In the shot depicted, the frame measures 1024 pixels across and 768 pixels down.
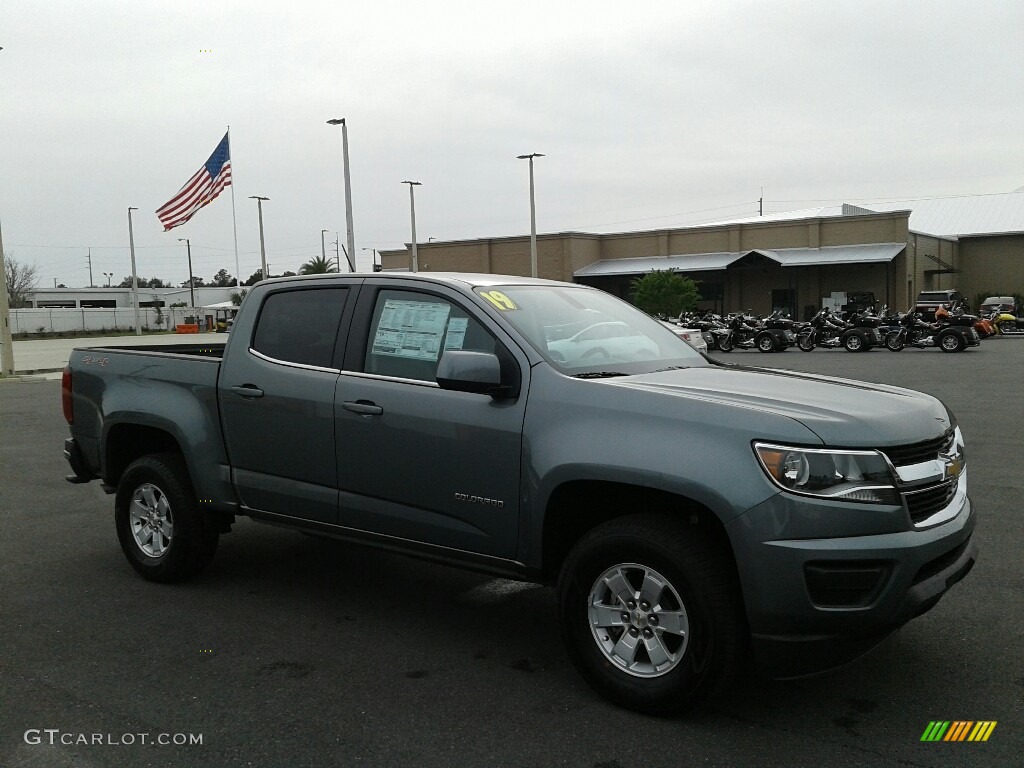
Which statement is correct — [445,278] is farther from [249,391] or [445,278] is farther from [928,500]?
[928,500]

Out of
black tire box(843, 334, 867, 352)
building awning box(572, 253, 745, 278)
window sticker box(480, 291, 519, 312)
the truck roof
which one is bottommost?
black tire box(843, 334, 867, 352)

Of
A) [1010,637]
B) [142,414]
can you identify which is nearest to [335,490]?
[142,414]

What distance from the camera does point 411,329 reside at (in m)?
4.65

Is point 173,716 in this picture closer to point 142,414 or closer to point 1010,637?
point 142,414

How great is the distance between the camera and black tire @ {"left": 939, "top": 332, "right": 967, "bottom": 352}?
26406 millimetres

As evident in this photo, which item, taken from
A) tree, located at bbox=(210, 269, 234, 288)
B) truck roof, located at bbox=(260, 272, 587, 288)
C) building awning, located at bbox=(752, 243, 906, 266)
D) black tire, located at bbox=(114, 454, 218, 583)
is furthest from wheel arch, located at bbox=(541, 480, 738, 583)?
tree, located at bbox=(210, 269, 234, 288)

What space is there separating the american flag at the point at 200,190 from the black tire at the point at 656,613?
26.7 meters

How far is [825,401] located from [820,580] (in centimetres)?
78

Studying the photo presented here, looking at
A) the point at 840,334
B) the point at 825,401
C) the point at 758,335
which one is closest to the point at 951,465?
the point at 825,401

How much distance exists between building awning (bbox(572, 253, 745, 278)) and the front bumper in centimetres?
4861

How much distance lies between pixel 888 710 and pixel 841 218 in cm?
4874

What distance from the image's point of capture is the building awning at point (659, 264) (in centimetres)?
5203

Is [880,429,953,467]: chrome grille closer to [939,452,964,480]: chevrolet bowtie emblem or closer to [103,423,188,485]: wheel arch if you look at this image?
[939,452,964,480]: chevrolet bowtie emblem

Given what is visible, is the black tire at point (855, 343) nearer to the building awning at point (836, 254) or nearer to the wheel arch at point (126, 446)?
the building awning at point (836, 254)
